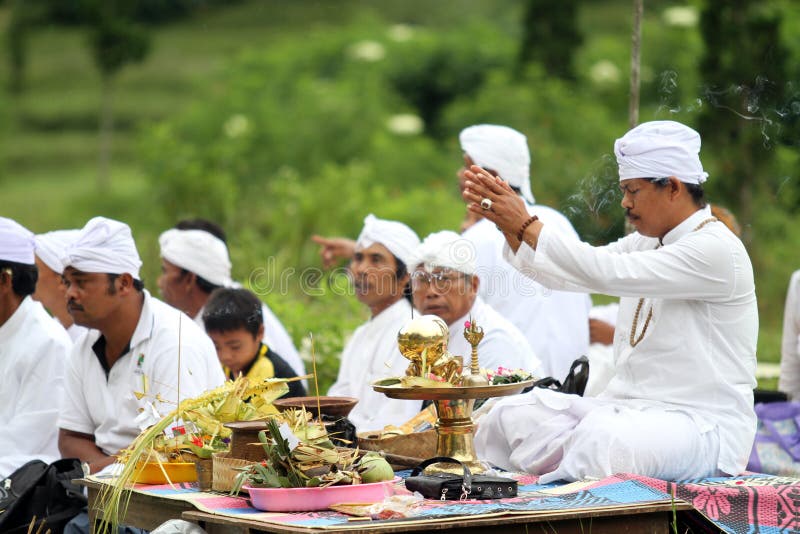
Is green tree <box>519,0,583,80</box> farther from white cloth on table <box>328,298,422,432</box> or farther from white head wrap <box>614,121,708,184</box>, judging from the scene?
white head wrap <box>614,121,708,184</box>

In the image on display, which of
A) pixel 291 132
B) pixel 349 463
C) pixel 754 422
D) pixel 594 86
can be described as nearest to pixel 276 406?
pixel 349 463

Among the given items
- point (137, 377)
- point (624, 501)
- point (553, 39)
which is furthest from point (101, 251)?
point (553, 39)

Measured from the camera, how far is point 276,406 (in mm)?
5453

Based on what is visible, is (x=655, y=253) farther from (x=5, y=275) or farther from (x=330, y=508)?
(x=5, y=275)

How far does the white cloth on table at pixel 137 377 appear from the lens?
597 centimetres

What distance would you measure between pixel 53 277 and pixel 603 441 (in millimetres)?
3992

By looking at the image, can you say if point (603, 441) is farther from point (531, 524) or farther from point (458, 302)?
point (458, 302)

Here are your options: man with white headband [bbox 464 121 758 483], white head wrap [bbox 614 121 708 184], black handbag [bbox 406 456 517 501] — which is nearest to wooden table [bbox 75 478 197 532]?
black handbag [bbox 406 456 517 501]

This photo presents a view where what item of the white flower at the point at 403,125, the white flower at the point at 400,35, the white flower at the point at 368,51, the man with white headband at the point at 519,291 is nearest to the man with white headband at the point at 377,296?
the man with white headband at the point at 519,291

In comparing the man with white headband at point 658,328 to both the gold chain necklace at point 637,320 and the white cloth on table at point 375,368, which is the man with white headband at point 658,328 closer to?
the gold chain necklace at point 637,320

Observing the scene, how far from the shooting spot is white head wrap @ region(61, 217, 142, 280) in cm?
607

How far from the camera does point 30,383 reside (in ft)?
21.0

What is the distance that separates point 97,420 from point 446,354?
1.97 m

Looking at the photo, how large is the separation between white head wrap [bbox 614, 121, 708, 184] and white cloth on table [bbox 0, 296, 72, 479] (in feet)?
10.0
